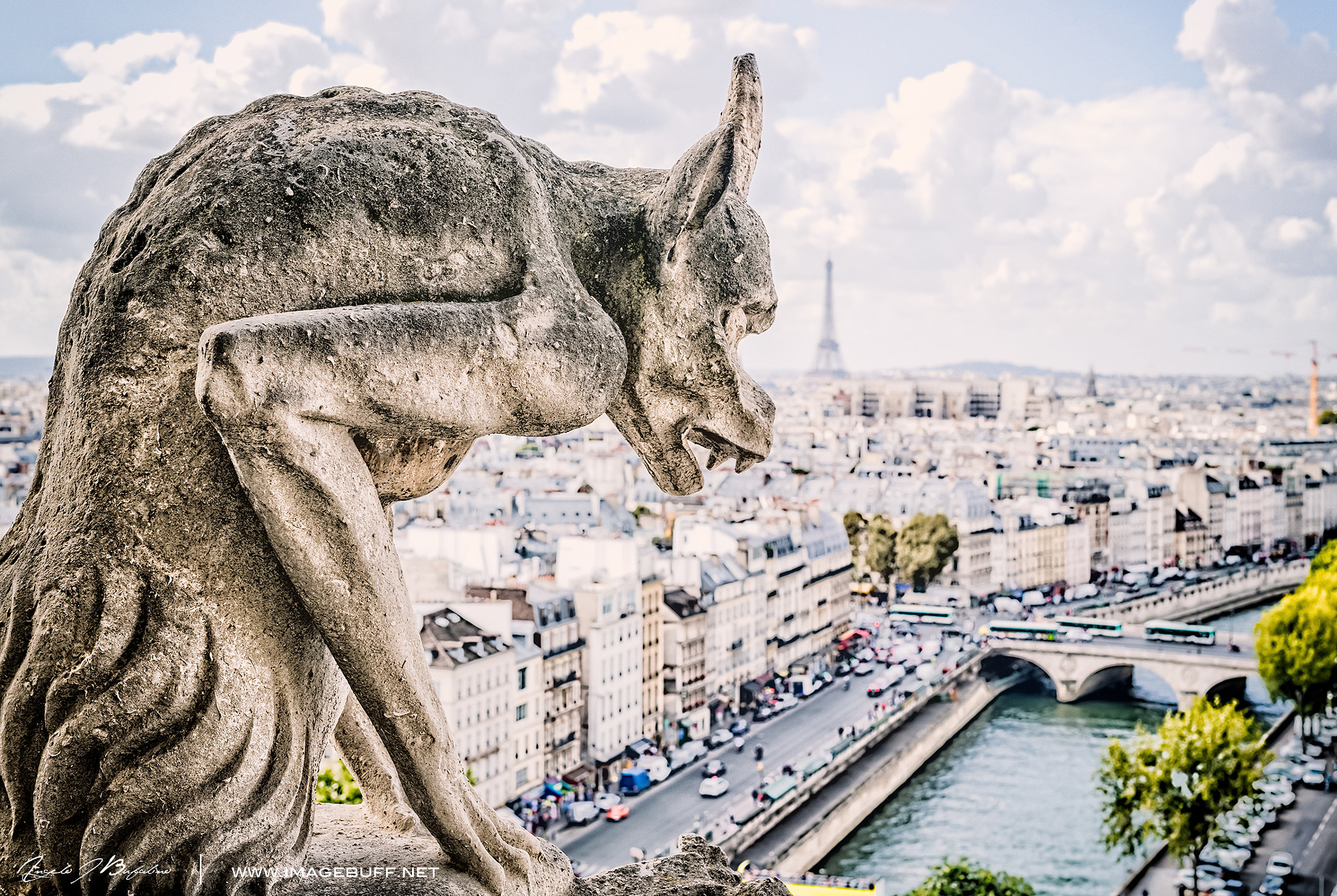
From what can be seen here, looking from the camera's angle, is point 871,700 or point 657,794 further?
point 871,700

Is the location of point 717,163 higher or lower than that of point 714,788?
higher

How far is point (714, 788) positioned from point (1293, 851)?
833cm

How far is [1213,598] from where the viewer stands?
4288cm

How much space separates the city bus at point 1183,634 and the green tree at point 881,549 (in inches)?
388

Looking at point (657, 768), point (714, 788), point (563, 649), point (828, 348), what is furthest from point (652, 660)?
point (828, 348)

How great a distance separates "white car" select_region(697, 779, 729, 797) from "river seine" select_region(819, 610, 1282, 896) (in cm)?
201

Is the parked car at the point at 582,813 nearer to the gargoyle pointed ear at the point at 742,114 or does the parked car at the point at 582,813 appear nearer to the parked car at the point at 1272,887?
the parked car at the point at 1272,887

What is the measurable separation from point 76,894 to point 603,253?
1.14 m

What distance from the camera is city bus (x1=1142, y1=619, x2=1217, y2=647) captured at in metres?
32.7

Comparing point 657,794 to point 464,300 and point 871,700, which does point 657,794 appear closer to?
point 871,700

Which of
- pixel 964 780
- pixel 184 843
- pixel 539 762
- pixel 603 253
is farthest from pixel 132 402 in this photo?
pixel 964 780

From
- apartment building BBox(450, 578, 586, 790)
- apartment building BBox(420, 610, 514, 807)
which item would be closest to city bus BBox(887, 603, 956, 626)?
apartment building BBox(450, 578, 586, 790)

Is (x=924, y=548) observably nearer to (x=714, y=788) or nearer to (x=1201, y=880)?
(x=714, y=788)

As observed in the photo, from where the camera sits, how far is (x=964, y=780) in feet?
81.1
